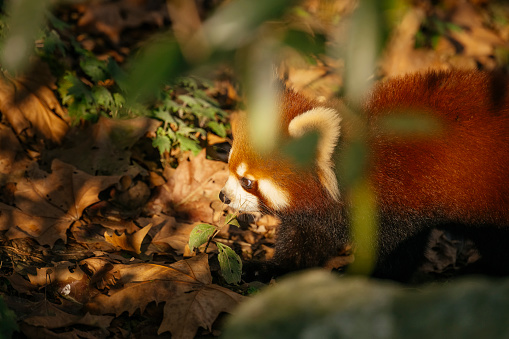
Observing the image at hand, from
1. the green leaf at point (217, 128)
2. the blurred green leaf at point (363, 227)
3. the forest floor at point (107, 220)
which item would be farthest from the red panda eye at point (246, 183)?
the green leaf at point (217, 128)

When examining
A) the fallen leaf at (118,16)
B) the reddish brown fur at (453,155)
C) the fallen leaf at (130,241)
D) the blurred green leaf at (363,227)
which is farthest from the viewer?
the fallen leaf at (118,16)

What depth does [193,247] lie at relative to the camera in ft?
9.70

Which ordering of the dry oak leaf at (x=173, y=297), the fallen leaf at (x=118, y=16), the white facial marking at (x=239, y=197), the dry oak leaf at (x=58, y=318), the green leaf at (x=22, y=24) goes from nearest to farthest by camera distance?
1. the green leaf at (x=22, y=24)
2. the dry oak leaf at (x=58, y=318)
3. the dry oak leaf at (x=173, y=297)
4. the white facial marking at (x=239, y=197)
5. the fallen leaf at (x=118, y=16)

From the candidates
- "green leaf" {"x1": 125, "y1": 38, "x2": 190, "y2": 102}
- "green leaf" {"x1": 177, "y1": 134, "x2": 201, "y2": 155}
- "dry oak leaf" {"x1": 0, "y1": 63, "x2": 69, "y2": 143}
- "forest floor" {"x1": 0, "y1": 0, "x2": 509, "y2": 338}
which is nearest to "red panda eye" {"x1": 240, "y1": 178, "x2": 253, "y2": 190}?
"forest floor" {"x1": 0, "y1": 0, "x2": 509, "y2": 338}

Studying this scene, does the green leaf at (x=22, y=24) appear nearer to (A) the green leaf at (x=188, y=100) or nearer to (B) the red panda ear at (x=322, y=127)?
(B) the red panda ear at (x=322, y=127)

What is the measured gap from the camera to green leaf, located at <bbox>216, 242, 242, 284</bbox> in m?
2.77

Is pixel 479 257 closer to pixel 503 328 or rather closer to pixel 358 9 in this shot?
A: pixel 503 328

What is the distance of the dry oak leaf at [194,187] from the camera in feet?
12.5

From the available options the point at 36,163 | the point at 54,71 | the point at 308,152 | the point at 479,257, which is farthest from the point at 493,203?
the point at 54,71

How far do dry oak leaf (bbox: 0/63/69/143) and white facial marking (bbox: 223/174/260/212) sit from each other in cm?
154

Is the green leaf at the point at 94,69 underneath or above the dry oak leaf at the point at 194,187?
above

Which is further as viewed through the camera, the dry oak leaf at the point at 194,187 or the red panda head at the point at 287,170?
the dry oak leaf at the point at 194,187

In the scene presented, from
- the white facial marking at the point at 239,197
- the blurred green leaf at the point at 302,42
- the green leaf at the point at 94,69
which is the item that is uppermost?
the blurred green leaf at the point at 302,42

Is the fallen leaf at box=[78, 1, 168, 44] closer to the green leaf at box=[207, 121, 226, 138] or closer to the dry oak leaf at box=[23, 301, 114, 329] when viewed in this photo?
the green leaf at box=[207, 121, 226, 138]
